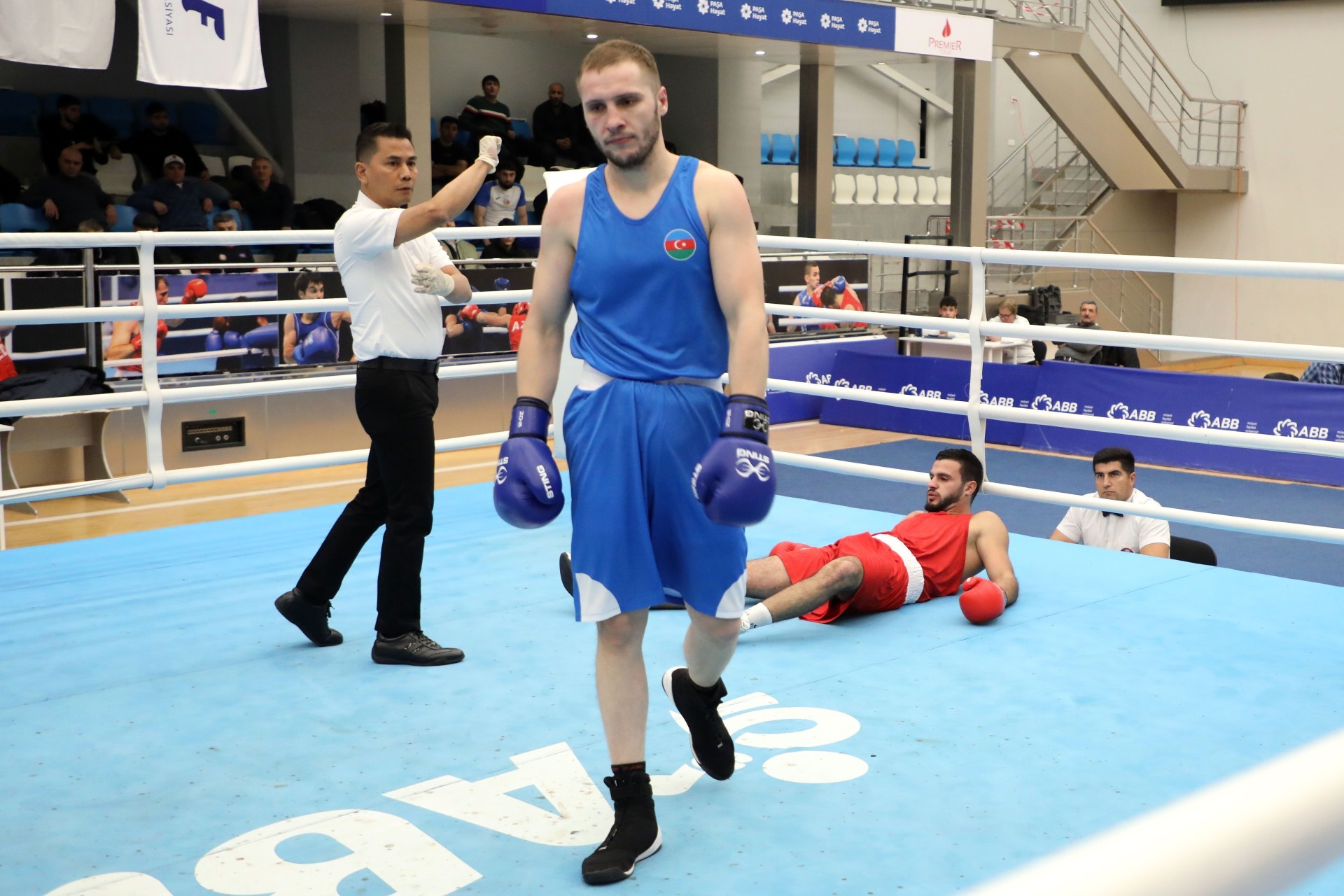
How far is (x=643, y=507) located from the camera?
2176mm

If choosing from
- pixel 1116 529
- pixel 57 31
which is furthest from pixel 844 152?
pixel 1116 529

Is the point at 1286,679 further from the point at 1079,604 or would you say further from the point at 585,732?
the point at 585,732

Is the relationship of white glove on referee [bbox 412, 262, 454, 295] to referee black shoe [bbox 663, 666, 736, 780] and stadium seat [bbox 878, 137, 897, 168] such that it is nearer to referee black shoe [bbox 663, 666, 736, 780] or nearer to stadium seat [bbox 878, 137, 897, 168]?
referee black shoe [bbox 663, 666, 736, 780]

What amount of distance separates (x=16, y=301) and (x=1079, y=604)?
5481mm

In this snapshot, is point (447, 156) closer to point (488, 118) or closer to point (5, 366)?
point (488, 118)

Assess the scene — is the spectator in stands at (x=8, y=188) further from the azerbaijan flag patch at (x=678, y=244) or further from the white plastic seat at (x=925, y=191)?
the white plastic seat at (x=925, y=191)

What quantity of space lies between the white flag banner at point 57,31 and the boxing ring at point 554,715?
3.80m

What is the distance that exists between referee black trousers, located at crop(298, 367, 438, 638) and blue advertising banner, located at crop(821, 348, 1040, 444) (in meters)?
6.04

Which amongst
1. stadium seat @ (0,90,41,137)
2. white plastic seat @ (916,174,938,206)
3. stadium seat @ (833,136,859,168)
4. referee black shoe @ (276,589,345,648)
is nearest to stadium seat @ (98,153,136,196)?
stadium seat @ (0,90,41,137)

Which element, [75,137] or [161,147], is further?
[161,147]

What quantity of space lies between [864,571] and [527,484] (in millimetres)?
1561

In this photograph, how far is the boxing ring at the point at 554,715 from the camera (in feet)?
7.14

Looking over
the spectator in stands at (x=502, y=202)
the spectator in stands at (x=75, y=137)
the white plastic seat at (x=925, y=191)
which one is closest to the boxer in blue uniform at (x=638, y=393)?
the spectator in stands at (x=75, y=137)

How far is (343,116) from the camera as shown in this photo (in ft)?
38.9
